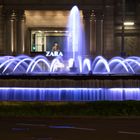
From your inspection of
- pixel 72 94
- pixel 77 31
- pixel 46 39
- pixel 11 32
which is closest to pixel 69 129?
pixel 72 94

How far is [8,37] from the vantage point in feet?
172

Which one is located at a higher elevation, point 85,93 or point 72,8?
point 72,8

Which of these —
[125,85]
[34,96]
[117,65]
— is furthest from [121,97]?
[117,65]

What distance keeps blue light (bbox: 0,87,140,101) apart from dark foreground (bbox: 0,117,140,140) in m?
3.69

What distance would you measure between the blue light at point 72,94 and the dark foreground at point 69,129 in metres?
3.69

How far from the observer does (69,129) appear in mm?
14172

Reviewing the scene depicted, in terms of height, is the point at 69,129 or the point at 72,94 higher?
the point at 72,94

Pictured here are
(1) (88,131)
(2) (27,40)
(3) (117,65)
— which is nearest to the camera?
(1) (88,131)

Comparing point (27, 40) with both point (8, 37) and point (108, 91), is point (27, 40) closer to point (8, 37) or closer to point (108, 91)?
point (8, 37)

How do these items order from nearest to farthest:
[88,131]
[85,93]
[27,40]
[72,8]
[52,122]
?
[88,131], [52,122], [85,93], [72,8], [27,40]

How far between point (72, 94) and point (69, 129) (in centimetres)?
578

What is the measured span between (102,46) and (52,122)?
37005mm

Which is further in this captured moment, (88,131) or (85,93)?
(85,93)

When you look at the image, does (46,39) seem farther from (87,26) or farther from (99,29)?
(99,29)
